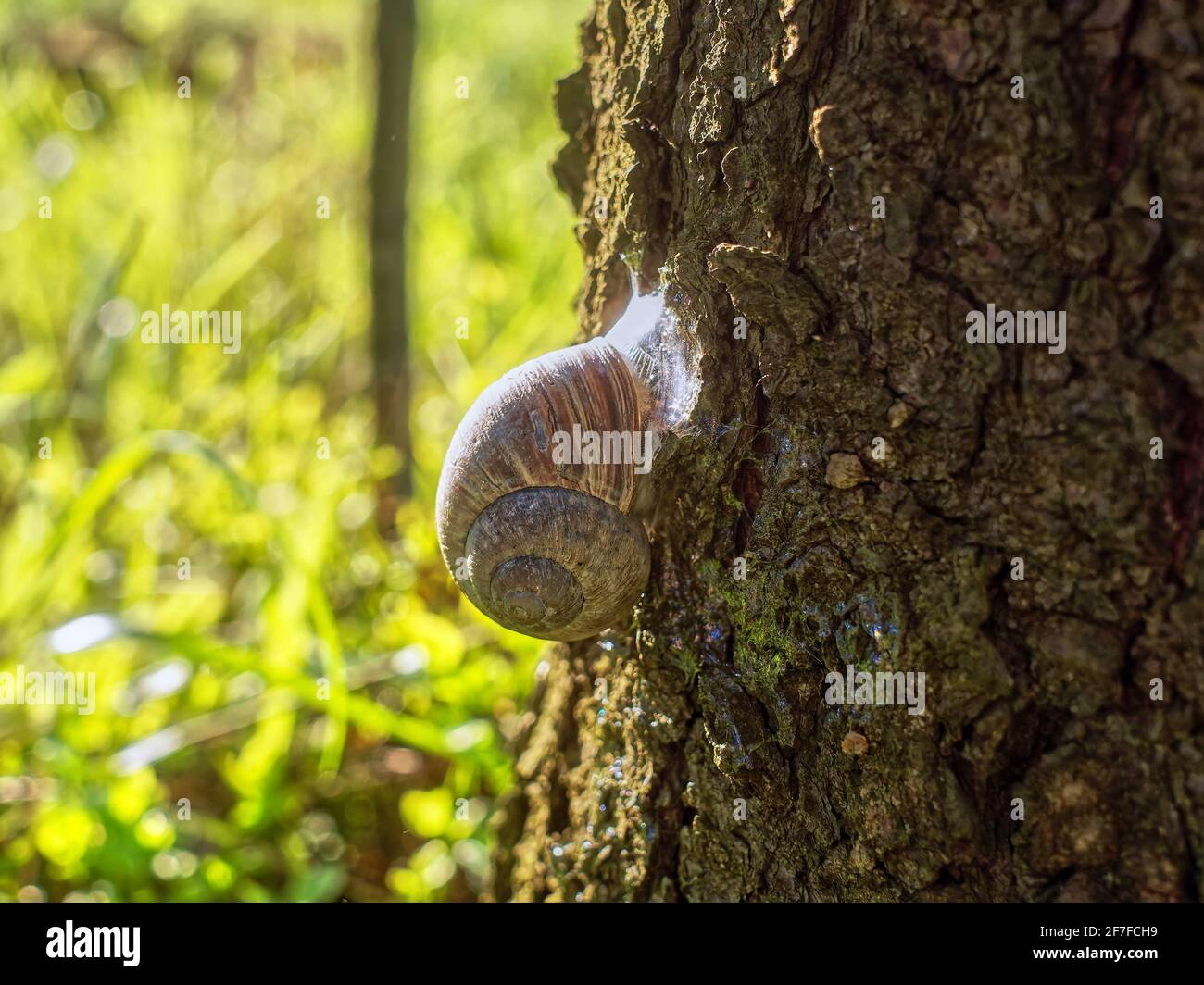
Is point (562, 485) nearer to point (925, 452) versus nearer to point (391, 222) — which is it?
point (925, 452)

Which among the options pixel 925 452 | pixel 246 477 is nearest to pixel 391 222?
pixel 246 477

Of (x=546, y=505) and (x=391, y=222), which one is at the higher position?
(x=391, y=222)

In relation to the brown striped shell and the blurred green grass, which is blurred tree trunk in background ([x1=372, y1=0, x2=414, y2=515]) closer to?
the blurred green grass

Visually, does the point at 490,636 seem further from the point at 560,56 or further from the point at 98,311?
the point at 560,56

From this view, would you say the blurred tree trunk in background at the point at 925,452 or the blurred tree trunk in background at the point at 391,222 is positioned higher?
the blurred tree trunk in background at the point at 391,222

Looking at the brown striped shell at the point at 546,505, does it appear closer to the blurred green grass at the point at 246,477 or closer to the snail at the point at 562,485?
the snail at the point at 562,485

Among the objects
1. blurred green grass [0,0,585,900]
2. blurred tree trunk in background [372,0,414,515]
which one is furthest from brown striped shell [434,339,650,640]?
blurred tree trunk in background [372,0,414,515]

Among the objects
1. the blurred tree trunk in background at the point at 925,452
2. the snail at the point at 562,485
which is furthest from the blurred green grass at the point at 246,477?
the blurred tree trunk in background at the point at 925,452
